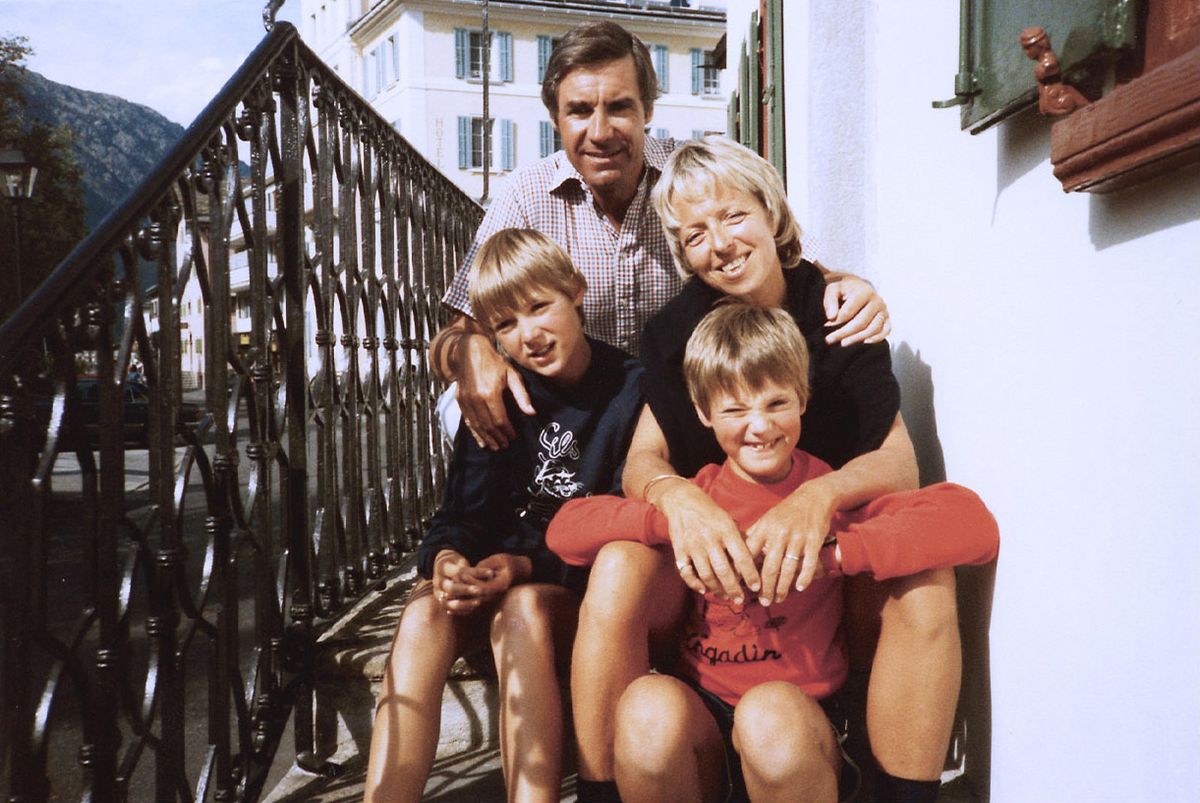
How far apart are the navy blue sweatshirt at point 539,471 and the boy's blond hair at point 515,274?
0.61ft

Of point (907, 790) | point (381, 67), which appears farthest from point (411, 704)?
point (381, 67)

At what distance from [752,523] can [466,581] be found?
578mm

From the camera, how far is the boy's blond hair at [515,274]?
84.3 inches

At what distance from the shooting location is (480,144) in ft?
104

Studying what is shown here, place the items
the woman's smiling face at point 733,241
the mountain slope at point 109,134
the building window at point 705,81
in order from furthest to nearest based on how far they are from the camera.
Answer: the mountain slope at point 109,134
the building window at point 705,81
the woman's smiling face at point 733,241

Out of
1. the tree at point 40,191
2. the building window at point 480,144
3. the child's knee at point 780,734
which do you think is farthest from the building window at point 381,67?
the child's knee at point 780,734

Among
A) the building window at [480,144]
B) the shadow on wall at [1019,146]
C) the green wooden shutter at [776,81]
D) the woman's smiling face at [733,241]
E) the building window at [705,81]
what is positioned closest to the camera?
the shadow on wall at [1019,146]

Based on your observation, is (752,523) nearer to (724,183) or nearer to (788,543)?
(788,543)

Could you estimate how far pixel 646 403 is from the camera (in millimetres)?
2096

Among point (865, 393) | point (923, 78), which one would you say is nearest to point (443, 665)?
point (865, 393)

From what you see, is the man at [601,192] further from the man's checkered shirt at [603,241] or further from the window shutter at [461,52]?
the window shutter at [461,52]

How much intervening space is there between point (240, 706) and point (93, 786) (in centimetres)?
49

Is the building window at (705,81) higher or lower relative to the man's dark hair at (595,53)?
higher

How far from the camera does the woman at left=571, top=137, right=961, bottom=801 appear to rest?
5.19 ft
